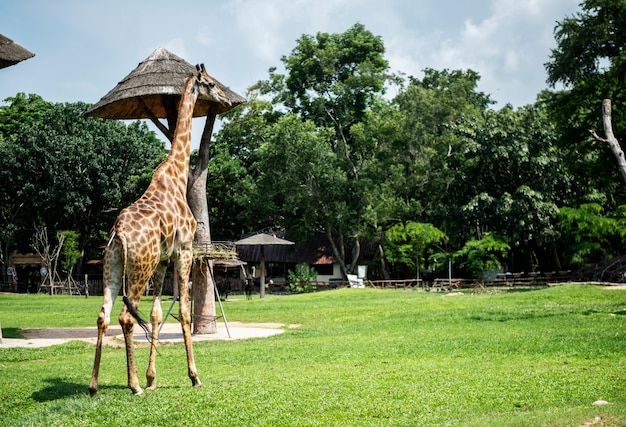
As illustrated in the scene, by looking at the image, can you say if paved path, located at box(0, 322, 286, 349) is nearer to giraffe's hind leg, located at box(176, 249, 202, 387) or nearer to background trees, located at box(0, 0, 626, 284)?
giraffe's hind leg, located at box(176, 249, 202, 387)

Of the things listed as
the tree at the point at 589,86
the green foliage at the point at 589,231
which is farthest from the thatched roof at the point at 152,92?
the green foliage at the point at 589,231

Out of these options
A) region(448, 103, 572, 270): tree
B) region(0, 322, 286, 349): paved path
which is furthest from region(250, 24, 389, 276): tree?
region(0, 322, 286, 349): paved path

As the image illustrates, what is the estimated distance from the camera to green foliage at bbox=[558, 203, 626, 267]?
38.5 metres

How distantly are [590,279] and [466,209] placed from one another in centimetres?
908

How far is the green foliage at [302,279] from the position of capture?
162 feet

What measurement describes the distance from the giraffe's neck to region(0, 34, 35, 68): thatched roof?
507 cm

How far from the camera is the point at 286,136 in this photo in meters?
46.9

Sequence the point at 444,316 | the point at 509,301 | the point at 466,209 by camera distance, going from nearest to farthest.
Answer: the point at 444,316, the point at 509,301, the point at 466,209

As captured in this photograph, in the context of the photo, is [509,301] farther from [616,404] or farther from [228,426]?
[228,426]

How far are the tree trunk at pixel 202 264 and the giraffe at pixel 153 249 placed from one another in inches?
316

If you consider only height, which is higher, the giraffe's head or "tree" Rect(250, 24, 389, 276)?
"tree" Rect(250, 24, 389, 276)

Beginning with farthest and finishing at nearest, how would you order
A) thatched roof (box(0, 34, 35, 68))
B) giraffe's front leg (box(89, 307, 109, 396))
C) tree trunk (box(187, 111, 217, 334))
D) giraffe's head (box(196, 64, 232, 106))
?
tree trunk (box(187, 111, 217, 334)) → thatched roof (box(0, 34, 35, 68)) → giraffe's head (box(196, 64, 232, 106)) → giraffe's front leg (box(89, 307, 109, 396))

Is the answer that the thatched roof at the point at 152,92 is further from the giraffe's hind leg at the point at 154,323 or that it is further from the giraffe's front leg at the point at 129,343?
the giraffe's front leg at the point at 129,343

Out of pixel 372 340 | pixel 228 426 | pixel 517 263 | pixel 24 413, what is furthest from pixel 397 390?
pixel 517 263
